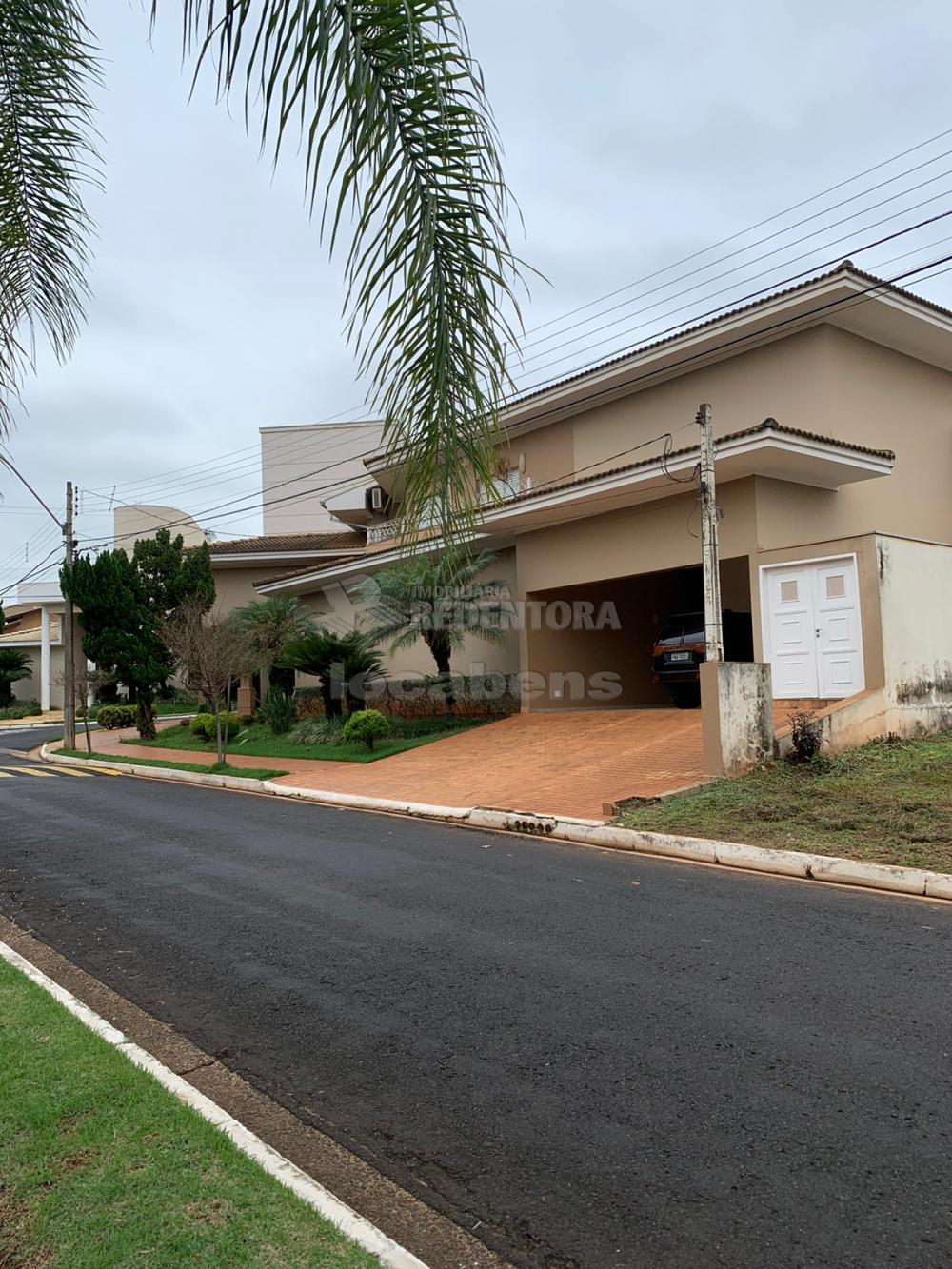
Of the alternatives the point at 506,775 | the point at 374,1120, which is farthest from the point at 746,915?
the point at 506,775

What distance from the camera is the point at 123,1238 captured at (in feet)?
8.89

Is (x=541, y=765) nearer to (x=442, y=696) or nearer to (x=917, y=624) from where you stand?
(x=917, y=624)

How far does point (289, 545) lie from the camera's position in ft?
115

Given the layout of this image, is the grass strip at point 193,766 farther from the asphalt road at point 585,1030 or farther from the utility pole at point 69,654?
the asphalt road at point 585,1030

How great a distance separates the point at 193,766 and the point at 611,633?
408 inches

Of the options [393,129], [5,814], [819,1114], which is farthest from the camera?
[5,814]

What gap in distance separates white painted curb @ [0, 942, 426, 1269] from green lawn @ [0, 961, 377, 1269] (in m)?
0.05

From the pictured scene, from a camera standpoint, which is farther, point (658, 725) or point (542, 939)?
point (658, 725)

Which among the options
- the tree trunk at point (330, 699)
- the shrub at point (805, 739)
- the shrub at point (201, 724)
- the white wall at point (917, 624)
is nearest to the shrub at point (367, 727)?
the tree trunk at point (330, 699)

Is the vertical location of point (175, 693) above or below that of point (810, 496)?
below

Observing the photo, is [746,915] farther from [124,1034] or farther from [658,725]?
[658,725]

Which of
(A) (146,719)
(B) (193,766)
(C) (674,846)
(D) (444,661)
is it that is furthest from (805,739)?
→ (A) (146,719)

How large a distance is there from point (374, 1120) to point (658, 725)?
536 inches

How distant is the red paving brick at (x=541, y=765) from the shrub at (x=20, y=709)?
78.7 feet
